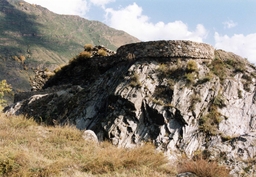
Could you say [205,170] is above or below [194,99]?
below

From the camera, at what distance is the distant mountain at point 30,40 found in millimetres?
103688

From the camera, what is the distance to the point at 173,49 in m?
14.3

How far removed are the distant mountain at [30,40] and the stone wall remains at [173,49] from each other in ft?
277

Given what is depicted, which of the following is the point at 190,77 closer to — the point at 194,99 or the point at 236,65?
the point at 194,99

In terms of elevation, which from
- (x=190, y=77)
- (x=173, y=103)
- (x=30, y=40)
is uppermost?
(x=30, y=40)

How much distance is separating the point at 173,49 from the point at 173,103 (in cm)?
343

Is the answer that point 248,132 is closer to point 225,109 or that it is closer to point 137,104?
point 225,109

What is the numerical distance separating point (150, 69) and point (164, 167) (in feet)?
27.9

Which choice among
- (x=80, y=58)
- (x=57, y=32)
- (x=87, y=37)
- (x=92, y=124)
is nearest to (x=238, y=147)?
(x=92, y=124)

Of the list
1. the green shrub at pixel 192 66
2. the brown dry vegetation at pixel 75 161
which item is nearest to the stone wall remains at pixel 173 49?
the green shrub at pixel 192 66

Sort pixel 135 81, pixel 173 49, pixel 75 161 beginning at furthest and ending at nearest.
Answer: pixel 173 49 → pixel 135 81 → pixel 75 161

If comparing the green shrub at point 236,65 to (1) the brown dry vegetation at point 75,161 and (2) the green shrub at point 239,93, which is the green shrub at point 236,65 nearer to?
(2) the green shrub at point 239,93

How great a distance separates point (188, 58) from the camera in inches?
569

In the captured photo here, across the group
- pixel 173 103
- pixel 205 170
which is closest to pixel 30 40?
pixel 173 103
